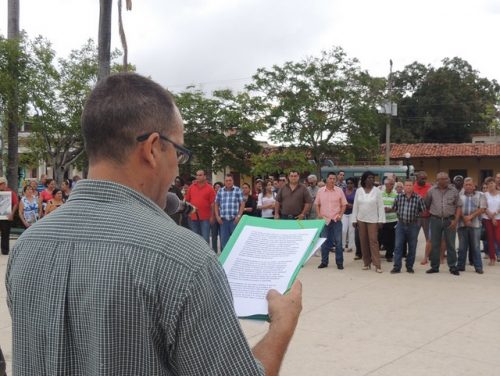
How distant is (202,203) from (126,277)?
10.5 m

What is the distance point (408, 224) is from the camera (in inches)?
391

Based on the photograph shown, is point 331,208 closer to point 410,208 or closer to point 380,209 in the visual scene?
point 380,209

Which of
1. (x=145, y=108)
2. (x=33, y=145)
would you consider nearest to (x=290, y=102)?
(x=33, y=145)

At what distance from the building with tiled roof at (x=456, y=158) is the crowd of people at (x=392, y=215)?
30.9 metres

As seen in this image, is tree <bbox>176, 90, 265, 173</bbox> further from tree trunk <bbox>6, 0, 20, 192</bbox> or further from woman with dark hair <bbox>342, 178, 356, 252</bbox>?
woman with dark hair <bbox>342, 178, 356, 252</bbox>

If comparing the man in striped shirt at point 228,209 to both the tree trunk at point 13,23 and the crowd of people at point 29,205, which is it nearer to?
the crowd of people at point 29,205

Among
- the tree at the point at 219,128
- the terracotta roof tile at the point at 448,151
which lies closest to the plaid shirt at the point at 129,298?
the tree at the point at 219,128

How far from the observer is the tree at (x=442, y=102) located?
53531mm

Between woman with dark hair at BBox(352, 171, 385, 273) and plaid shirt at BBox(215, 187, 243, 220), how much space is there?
232cm

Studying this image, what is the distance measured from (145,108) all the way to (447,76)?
184ft

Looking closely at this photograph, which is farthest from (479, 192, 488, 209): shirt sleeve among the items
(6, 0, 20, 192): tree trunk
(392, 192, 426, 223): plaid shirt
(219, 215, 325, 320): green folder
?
(6, 0, 20, 192): tree trunk

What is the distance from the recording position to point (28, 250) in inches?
54.2

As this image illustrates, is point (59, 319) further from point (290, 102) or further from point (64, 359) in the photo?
point (290, 102)

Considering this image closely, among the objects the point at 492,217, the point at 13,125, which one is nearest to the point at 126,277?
the point at 492,217
